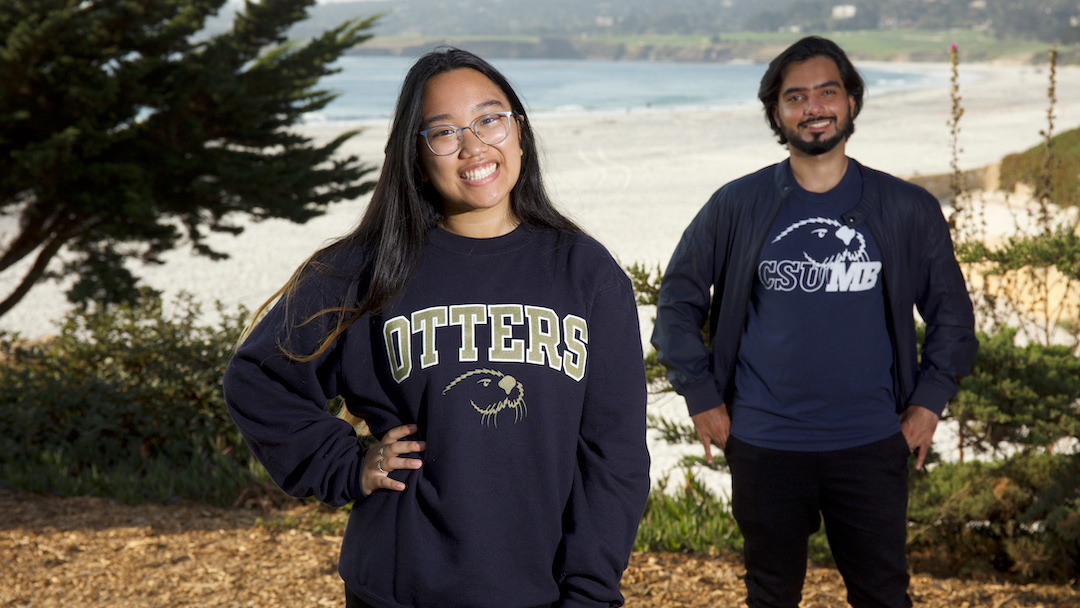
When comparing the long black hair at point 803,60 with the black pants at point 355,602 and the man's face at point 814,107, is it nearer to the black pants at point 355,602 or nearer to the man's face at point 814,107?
the man's face at point 814,107

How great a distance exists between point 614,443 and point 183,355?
474 centimetres

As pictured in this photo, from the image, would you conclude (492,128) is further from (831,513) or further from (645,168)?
(645,168)

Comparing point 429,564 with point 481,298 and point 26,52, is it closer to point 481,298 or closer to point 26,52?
point 481,298

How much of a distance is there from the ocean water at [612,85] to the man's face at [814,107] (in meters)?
38.4

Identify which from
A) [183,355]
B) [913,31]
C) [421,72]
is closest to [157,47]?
[183,355]

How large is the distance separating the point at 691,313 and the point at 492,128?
1233mm

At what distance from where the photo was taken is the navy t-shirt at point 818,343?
102 inches

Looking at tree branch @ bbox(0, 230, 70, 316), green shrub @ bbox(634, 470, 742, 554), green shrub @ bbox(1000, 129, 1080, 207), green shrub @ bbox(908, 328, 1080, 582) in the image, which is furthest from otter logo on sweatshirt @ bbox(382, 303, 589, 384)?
green shrub @ bbox(1000, 129, 1080, 207)

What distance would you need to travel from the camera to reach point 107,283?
9797mm

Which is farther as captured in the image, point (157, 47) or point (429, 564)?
Result: point (157, 47)

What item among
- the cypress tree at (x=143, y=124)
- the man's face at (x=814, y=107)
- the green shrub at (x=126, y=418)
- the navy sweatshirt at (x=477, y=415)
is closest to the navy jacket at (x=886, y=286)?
the man's face at (x=814, y=107)

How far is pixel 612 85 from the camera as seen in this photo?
3605 inches

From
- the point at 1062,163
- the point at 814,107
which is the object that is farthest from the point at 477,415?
the point at 1062,163

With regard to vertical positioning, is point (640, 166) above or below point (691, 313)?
above
